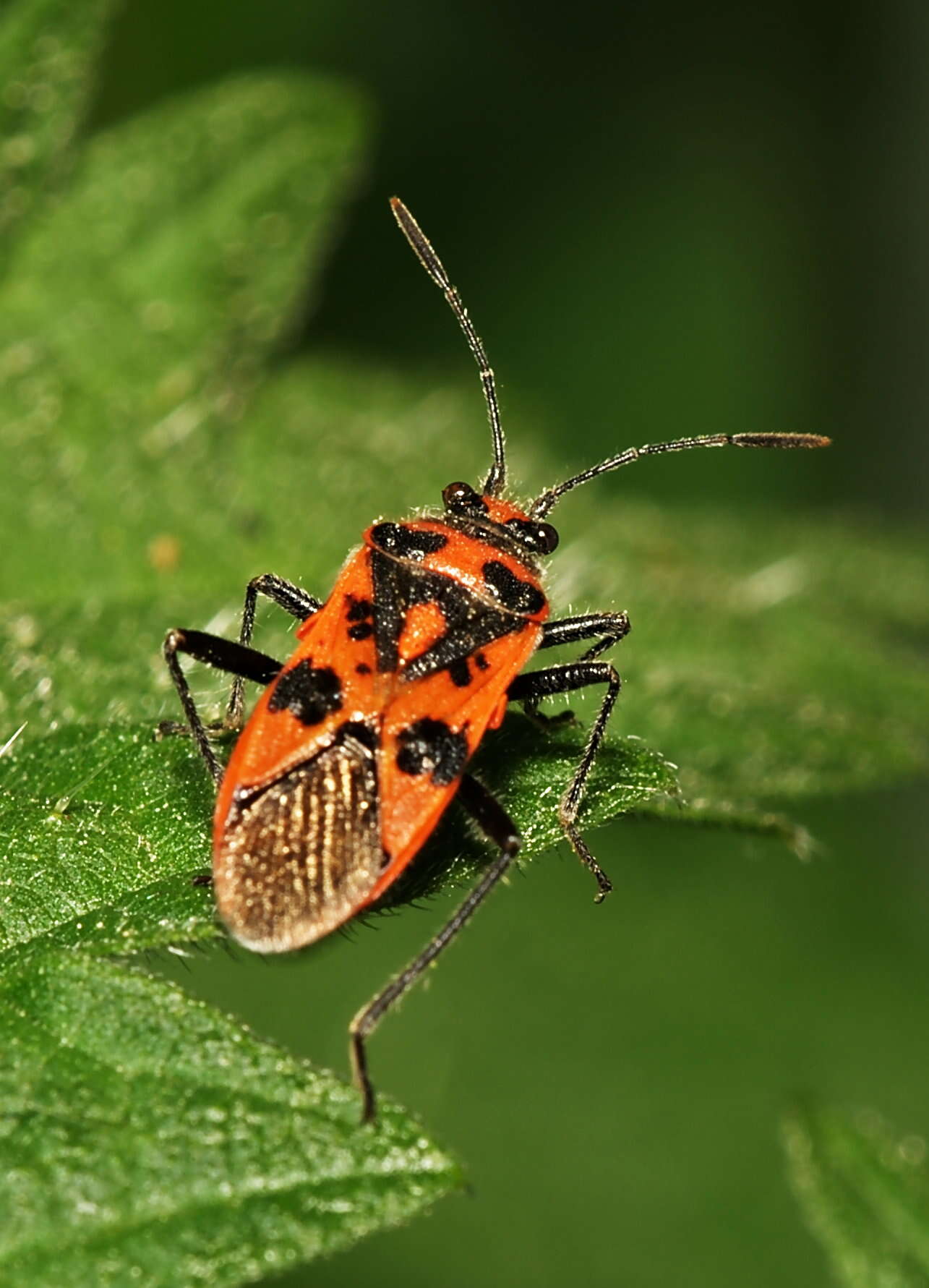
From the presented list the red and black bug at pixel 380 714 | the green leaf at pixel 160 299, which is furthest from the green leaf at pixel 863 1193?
the green leaf at pixel 160 299

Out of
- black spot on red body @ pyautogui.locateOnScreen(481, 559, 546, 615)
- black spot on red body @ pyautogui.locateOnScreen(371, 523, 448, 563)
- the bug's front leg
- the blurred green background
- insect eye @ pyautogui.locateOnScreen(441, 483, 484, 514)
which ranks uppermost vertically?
black spot on red body @ pyautogui.locateOnScreen(371, 523, 448, 563)

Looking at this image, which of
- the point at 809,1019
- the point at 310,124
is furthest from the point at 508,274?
the point at 809,1019

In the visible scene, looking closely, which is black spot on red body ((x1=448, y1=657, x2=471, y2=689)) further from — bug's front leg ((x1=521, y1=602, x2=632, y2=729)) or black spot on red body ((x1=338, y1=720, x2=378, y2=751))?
bug's front leg ((x1=521, y1=602, x2=632, y2=729))

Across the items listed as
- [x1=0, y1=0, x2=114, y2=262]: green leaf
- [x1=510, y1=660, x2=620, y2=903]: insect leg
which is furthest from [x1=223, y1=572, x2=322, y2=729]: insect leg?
[x1=0, y1=0, x2=114, y2=262]: green leaf

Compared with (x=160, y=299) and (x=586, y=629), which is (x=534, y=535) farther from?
(x=160, y=299)

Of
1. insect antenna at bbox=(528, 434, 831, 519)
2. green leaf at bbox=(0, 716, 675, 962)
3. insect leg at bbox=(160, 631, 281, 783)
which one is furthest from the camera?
insect antenna at bbox=(528, 434, 831, 519)

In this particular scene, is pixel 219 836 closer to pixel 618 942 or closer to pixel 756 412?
pixel 618 942

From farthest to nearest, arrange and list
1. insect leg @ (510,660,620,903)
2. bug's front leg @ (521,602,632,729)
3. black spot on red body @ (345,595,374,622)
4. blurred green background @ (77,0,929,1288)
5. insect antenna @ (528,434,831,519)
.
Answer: blurred green background @ (77,0,929,1288)
insect antenna @ (528,434,831,519)
bug's front leg @ (521,602,632,729)
insect leg @ (510,660,620,903)
black spot on red body @ (345,595,374,622)
